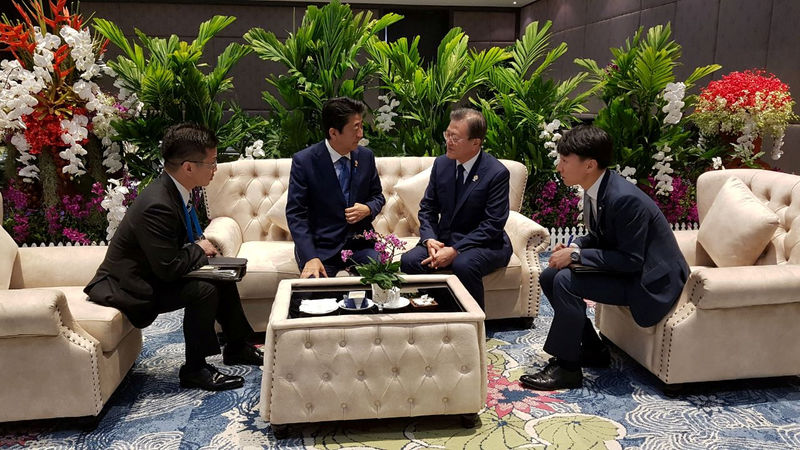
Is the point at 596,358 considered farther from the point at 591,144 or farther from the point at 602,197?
the point at 591,144

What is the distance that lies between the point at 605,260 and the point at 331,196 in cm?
161

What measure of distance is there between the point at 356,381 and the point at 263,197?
1996 mm

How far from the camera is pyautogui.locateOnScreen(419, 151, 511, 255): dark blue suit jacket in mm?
3693

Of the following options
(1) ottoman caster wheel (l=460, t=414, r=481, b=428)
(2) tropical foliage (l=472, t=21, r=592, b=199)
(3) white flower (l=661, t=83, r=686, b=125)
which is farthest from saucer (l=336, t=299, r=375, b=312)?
(3) white flower (l=661, t=83, r=686, b=125)

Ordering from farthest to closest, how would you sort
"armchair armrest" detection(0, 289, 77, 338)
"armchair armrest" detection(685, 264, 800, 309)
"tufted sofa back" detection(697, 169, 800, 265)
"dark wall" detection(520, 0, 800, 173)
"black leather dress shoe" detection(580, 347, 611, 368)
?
1. "dark wall" detection(520, 0, 800, 173)
2. "black leather dress shoe" detection(580, 347, 611, 368)
3. "tufted sofa back" detection(697, 169, 800, 265)
4. "armchair armrest" detection(685, 264, 800, 309)
5. "armchair armrest" detection(0, 289, 77, 338)

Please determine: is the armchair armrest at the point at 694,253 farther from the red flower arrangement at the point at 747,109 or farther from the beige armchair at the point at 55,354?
the beige armchair at the point at 55,354

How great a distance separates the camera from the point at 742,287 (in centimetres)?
287

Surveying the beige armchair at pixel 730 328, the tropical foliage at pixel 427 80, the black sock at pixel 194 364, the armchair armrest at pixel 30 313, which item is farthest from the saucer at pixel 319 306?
the tropical foliage at pixel 427 80

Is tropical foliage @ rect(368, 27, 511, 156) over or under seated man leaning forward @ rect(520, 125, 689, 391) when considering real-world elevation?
over

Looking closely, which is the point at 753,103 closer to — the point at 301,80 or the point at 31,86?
the point at 301,80

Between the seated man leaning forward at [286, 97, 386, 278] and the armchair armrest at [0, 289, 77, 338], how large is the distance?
54.6 inches

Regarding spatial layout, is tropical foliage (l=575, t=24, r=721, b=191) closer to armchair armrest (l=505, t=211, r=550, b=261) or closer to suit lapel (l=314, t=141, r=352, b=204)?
armchair armrest (l=505, t=211, r=550, b=261)

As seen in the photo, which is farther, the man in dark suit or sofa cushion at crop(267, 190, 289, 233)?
sofa cushion at crop(267, 190, 289, 233)

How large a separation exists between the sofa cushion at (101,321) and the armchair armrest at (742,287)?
2.62 meters
